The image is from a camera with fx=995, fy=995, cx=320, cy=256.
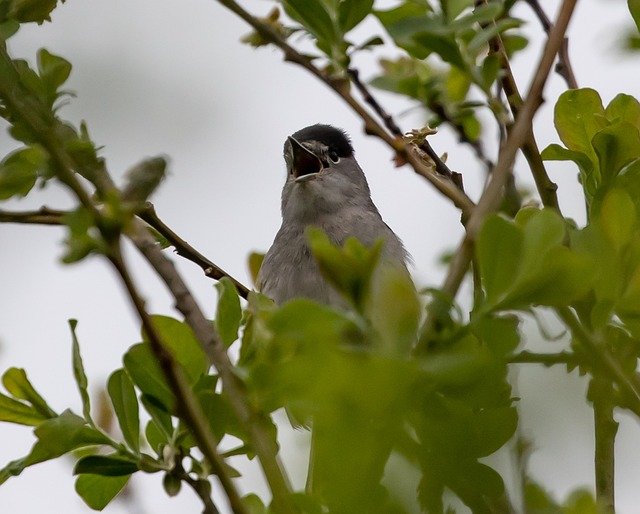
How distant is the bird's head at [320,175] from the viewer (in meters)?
4.37

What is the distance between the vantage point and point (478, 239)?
0.89 m

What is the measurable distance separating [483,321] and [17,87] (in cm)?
59

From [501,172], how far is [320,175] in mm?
3455

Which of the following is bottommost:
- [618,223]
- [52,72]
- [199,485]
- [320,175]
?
[199,485]

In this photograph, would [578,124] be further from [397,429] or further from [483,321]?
[397,429]

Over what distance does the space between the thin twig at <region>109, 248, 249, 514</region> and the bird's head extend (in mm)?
3264

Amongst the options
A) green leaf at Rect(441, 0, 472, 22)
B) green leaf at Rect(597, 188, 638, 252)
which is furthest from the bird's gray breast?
green leaf at Rect(597, 188, 638, 252)

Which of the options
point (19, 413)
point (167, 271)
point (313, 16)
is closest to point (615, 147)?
point (313, 16)

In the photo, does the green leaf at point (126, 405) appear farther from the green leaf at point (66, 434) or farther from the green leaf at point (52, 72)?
the green leaf at point (52, 72)

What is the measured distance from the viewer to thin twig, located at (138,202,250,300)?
177 cm

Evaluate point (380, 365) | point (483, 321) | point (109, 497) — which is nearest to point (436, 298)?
point (483, 321)

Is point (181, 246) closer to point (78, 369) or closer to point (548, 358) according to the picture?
point (78, 369)

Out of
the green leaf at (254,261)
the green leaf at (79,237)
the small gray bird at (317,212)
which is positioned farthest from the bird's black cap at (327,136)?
the green leaf at (79,237)

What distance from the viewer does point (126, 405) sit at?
1263 mm
